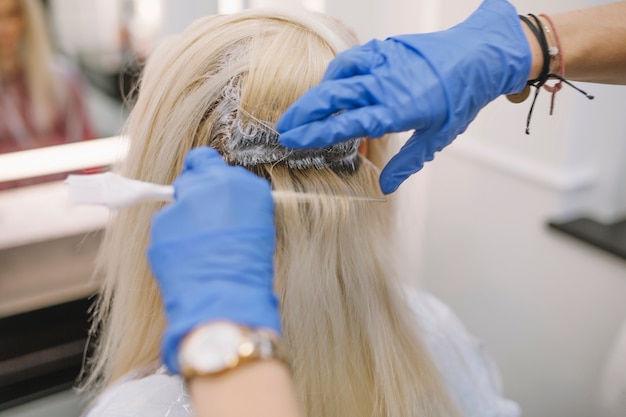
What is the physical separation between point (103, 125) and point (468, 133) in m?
1.05

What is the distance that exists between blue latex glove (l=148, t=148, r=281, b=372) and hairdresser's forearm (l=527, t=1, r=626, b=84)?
2.15 feet

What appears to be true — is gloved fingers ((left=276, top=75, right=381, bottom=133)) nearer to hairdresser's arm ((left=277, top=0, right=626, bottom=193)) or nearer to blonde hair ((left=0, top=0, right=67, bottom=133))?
hairdresser's arm ((left=277, top=0, right=626, bottom=193))

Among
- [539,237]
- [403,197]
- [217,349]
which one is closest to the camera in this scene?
[217,349]

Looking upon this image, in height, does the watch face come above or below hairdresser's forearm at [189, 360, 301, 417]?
above

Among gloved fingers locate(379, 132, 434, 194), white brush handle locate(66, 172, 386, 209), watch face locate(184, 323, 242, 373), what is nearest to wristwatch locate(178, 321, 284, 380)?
watch face locate(184, 323, 242, 373)

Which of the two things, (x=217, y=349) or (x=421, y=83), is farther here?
(x=421, y=83)

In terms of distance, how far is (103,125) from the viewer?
5.16 feet

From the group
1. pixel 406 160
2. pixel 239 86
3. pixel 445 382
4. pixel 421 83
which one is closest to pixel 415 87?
pixel 421 83

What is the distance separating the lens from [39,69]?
1473mm

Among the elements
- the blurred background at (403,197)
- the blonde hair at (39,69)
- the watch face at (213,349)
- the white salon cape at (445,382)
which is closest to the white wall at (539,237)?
the blurred background at (403,197)

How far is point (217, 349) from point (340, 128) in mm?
340

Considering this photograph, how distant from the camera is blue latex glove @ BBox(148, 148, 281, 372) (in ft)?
1.83

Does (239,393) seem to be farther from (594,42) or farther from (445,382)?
(594,42)

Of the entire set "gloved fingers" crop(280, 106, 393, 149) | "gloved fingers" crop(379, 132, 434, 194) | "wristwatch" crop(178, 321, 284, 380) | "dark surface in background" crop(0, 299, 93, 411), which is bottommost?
"dark surface in background" crop(0, 299, 93, 411)
